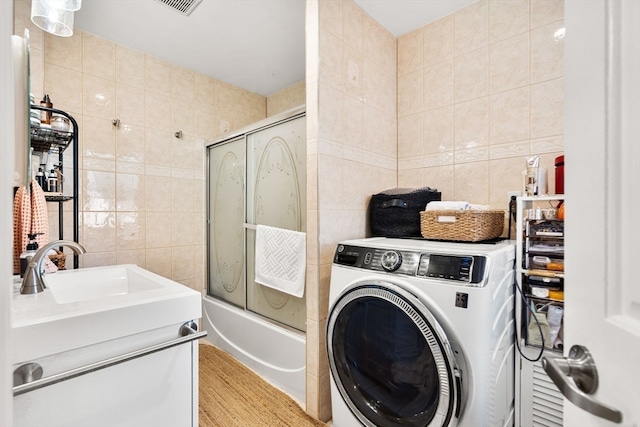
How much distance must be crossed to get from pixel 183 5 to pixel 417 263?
193 centimetres

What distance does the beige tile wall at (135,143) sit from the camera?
1.96 meters

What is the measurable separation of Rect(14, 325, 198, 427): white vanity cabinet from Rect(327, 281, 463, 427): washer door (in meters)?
0.61

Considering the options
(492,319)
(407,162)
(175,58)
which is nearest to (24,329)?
(492,319)

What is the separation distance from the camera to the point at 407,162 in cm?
198

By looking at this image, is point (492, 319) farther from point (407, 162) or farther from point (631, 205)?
point (407, 162)

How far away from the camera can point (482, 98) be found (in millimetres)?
1671

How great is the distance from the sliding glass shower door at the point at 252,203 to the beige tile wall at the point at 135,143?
7.7 inches

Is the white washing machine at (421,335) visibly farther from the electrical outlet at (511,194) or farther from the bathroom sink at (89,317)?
the bathroom sink at (89,317)

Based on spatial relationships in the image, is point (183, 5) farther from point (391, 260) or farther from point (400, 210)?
point (391, 260)

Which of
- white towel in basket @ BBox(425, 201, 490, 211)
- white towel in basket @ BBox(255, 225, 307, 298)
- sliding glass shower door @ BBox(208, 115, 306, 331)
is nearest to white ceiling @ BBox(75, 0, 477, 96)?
sliding glass shower door @ BBox(208, 115, 306, 331)

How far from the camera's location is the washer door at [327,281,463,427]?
1.01m

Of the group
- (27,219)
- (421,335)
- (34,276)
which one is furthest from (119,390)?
(421,335)

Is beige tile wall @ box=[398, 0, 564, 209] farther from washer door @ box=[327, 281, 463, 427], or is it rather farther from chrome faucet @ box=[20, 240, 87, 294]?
chrome faucet @ box=[20, 240, 87, 294]

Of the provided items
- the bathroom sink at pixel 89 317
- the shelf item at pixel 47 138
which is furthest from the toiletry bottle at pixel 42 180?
the bathroom sink at pixel 89 317
